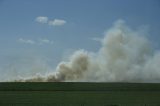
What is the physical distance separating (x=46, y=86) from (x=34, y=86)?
2373 millimetres

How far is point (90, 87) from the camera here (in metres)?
86.1

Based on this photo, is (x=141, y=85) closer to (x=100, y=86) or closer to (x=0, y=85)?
(x=100, y=86)

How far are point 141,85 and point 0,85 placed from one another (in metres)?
27.6

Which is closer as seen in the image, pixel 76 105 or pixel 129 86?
pixel 76 105

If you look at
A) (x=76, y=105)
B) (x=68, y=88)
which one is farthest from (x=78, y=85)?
(x=76, y=105)

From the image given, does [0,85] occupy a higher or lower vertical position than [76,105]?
higher

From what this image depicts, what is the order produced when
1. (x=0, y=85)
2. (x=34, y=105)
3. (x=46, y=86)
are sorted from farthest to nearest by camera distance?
(x=46, y=86) → (x=0, y=85) → (x=34, y=105)

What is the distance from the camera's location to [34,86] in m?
85.2

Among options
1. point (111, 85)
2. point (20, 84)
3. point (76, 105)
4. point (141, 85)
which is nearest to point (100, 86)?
point (111, 85)

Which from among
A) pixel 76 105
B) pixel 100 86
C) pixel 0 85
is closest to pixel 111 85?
pixel 100 86

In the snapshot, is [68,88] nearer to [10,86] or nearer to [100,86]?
[100,86]

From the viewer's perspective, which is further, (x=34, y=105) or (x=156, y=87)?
(x=156, y=87)

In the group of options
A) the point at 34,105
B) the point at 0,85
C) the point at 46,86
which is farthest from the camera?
the point at 46,86

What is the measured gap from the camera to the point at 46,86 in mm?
86000
